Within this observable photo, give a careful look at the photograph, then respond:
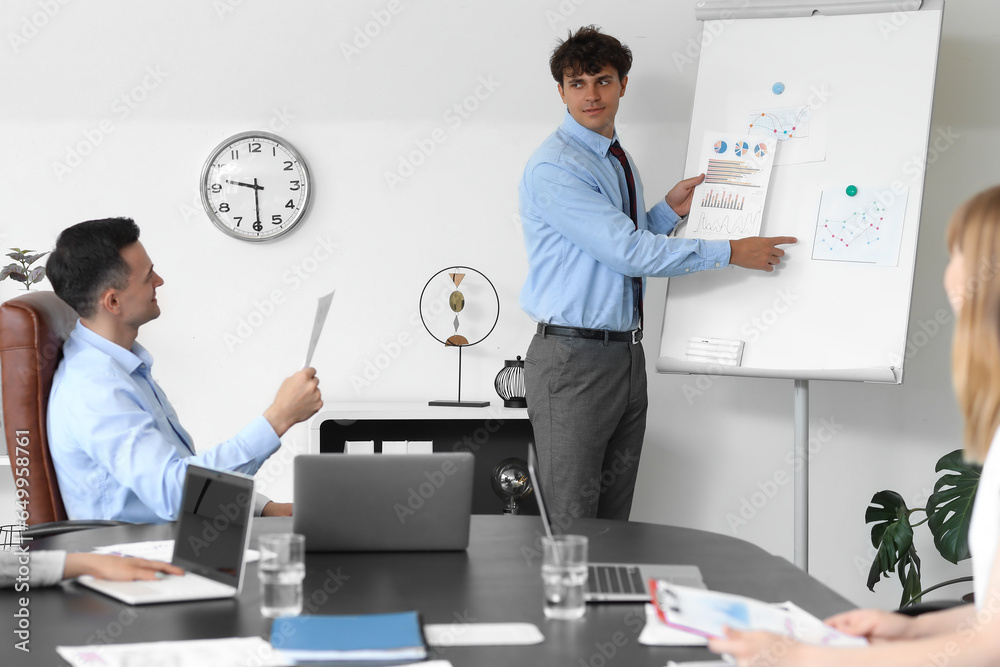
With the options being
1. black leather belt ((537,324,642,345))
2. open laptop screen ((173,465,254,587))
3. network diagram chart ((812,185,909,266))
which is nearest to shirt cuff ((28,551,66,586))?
open laptop screen ((173,465,254,587))

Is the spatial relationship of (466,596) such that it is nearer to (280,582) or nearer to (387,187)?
(280,582)

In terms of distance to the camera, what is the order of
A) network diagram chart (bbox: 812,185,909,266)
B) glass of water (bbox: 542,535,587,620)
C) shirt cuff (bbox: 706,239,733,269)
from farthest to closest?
network diagram chart (bbox: 812,185,909,266) → shirt cuff (bbox: 706,239,733,269) → glass of water (bbox: 542,535,587,620)

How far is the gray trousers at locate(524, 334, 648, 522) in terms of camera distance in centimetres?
272

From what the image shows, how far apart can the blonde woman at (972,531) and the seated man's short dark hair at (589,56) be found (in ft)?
6.16

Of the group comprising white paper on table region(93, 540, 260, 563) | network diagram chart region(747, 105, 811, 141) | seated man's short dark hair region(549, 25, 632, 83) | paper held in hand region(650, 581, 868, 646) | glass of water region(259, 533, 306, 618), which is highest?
seated man's short dark hair region(549, 25, 632, 83)

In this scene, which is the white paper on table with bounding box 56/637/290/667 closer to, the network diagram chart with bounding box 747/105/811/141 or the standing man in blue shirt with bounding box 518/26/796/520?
the standing man in blue shirt with bounding box 518/26/796/520

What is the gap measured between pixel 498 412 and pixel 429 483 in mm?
1646

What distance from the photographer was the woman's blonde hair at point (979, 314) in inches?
42.3

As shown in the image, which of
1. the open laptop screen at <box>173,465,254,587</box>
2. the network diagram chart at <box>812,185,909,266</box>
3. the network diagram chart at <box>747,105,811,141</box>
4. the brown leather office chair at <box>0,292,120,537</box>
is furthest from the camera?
the network diagram chart at <box>747,105,811,141</box>

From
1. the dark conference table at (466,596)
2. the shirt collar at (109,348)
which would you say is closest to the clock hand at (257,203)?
the shirt collar at (109,348)

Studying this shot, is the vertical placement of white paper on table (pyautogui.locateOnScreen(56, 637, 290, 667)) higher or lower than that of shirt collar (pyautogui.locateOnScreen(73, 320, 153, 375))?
lower

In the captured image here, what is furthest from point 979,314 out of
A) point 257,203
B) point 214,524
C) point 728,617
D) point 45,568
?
point 257,203

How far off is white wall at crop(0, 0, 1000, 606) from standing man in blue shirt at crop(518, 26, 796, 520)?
2.21 feet

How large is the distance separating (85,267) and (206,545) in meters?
0.91
